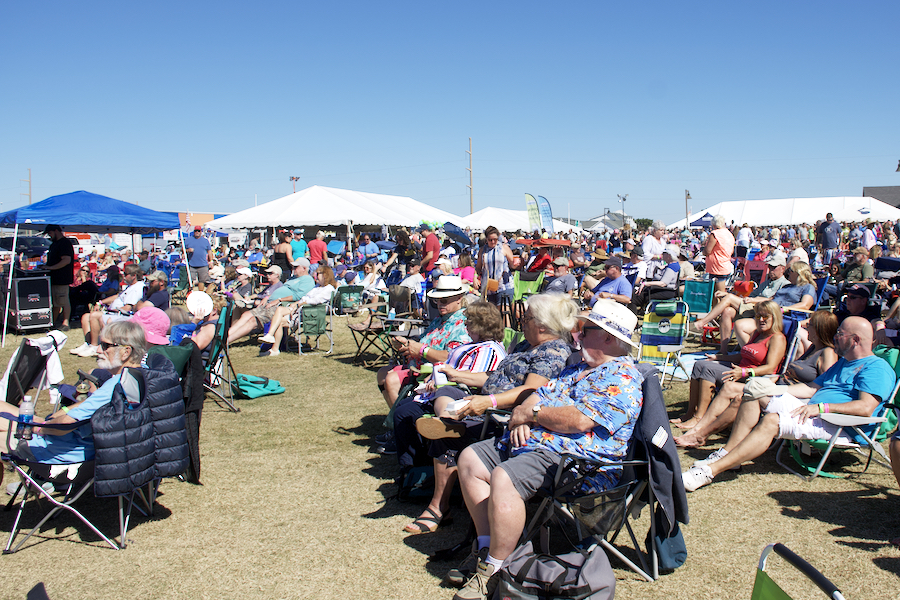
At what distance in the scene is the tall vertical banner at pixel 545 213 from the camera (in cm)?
1672

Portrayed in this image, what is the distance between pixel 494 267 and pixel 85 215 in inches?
279

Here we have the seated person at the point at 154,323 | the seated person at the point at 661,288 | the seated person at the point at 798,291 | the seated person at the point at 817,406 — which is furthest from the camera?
the seated person at the point at 661,288

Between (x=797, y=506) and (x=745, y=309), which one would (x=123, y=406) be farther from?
(x=745, y=309)

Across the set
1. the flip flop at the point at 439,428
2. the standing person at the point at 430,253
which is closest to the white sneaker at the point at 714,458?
the flip flop at the point at 439,428

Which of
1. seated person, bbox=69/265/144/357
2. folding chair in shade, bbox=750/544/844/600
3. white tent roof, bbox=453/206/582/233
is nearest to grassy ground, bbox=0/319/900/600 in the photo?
folding chair in shade, bbox=750/544/844/600

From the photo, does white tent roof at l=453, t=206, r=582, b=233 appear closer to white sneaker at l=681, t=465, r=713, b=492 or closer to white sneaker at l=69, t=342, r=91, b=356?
white sneaker at l=69, t=342, r=91, b=356

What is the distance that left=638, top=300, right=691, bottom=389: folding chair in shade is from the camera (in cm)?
596

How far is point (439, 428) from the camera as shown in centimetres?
325

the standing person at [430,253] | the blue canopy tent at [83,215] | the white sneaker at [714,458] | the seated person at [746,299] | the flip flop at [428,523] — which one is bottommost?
the flip flop at [428,523]

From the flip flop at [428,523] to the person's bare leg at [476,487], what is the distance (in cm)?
45

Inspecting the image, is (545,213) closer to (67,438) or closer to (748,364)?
(748,364)

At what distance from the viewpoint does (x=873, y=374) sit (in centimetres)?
365

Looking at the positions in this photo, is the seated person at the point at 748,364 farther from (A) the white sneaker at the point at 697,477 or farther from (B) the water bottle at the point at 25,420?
(B) the water bottle at the point at 25,420

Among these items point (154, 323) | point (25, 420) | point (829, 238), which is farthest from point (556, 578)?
point (829, 238)
